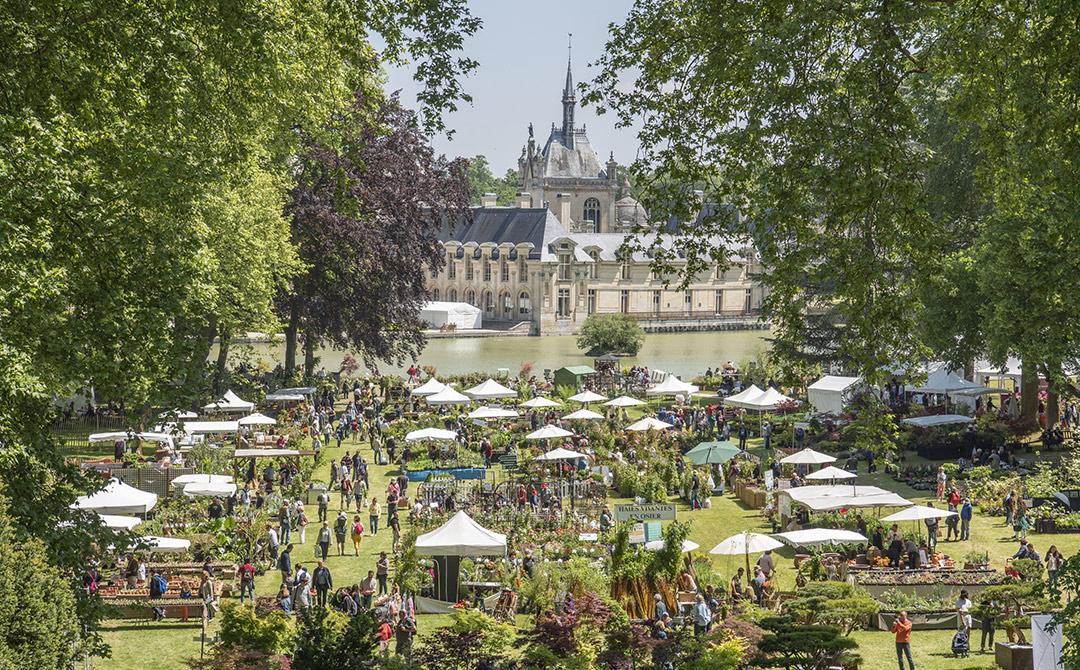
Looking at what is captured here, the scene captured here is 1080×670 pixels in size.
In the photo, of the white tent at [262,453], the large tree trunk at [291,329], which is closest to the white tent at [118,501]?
the white tent at [262,453]

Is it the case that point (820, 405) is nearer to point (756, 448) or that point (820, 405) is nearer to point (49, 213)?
point (756, 448)

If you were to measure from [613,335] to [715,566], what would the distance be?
148 feet

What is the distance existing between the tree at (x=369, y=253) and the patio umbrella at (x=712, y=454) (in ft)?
55.8

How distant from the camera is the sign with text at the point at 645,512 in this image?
2566cm

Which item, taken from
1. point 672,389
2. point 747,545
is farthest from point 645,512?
point 672,389

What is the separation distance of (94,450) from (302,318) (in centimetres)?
1367

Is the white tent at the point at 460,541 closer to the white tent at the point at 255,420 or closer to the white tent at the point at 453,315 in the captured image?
the white tent at the point at 255,420

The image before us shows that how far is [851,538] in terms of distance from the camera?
24.8 m

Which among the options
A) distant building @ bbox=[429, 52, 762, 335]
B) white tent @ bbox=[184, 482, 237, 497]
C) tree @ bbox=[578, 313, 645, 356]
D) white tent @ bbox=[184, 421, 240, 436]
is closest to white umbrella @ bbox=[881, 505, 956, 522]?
white tent @ bbox=[184, 482, 237, 497]

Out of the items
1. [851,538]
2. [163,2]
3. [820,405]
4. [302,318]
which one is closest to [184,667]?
[163,2]

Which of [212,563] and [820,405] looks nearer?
[212,563]

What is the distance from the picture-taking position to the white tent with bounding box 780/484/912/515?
2680 centimetres

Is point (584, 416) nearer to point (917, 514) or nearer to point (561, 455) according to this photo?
point (561, 455)

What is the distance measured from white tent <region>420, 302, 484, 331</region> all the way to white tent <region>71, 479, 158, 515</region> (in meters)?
68.9
